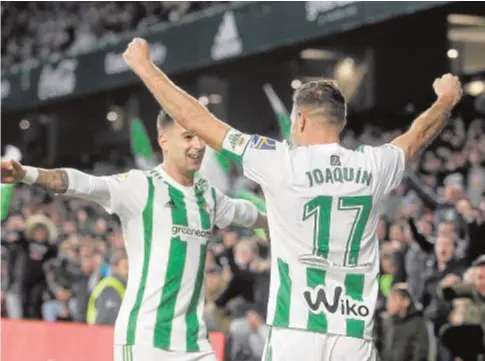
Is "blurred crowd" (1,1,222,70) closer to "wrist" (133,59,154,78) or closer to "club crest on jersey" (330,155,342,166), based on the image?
"wrist" (133,59,154,78)

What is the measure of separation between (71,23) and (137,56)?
18144 millimetres

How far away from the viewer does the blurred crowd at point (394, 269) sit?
29.9 ft

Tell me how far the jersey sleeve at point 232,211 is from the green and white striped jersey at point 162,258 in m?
0.11

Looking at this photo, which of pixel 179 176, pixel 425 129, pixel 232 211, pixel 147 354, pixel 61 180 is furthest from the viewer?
pixel 232 211

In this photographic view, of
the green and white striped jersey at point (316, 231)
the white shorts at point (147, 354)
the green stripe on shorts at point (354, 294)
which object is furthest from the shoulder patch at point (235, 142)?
the white shorts at point (147, 354)

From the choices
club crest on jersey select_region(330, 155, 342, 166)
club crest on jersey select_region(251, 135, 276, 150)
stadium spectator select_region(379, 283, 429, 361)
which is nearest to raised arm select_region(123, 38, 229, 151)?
club crest on jersey select_region(251, 135, 276, 150)

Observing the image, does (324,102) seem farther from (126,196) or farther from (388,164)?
(126,196)

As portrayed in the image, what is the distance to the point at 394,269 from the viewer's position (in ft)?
33.1

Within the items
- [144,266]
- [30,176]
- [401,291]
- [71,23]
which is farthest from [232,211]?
[71,23]

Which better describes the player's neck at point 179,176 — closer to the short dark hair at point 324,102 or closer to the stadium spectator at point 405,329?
the short dark hair at point 324,102

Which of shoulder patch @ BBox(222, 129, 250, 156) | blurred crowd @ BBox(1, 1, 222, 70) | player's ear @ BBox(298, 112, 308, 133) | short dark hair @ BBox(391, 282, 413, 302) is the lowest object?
short dark hair @ BBox(391, 282, 413, 302)

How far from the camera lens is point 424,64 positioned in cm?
1753

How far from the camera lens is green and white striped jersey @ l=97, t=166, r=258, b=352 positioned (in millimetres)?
5590

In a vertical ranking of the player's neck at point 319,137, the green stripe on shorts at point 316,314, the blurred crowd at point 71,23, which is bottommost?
the green stripe on shorts at point 316,314
